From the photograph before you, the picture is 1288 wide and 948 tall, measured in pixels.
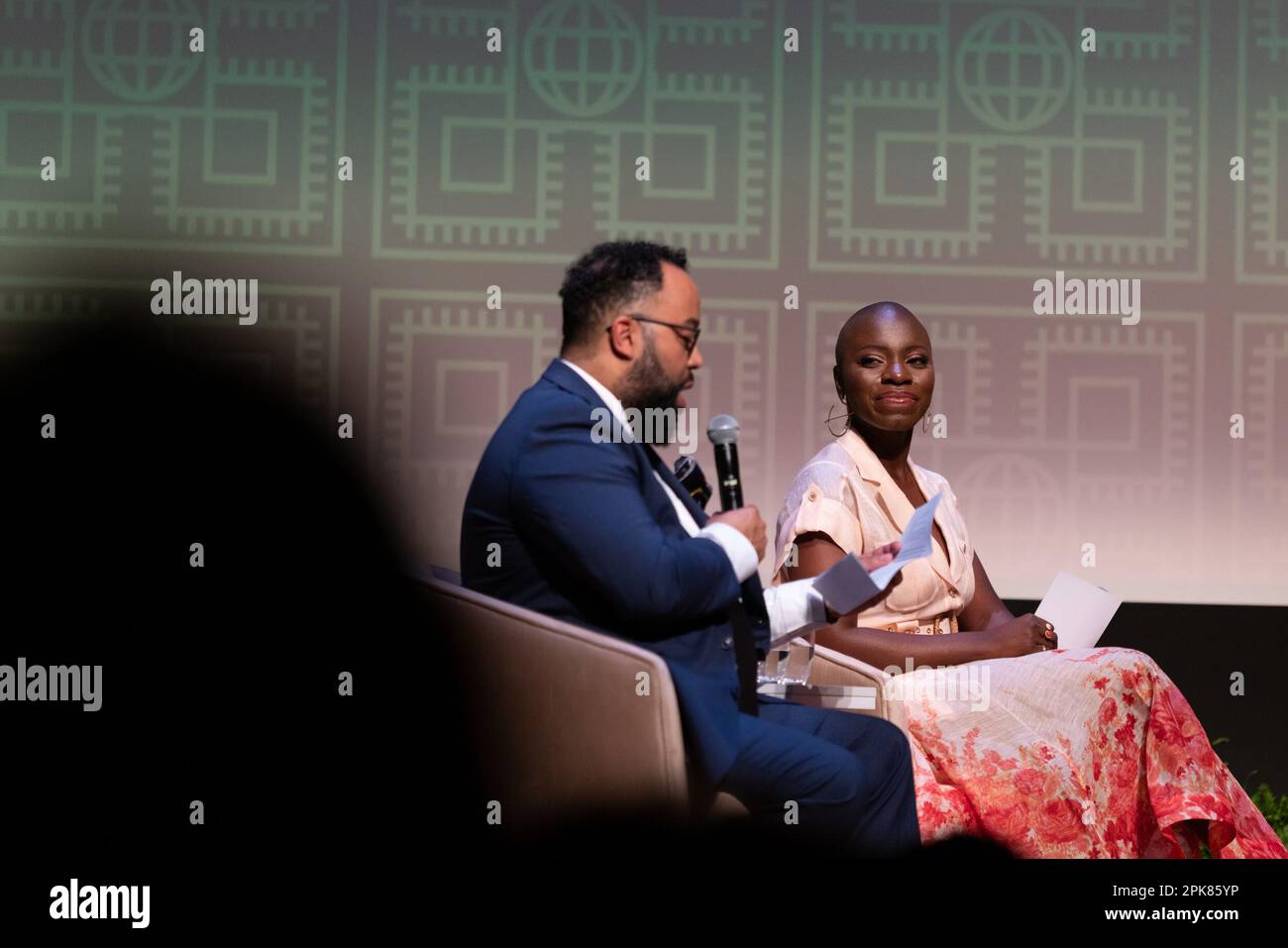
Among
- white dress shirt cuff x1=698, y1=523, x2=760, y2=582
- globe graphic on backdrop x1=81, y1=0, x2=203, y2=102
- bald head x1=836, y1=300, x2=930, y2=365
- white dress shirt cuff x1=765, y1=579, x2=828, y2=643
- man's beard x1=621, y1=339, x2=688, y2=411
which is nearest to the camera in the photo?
white dress shirt cuff x1=698, y1=523, x2=760, y2=582

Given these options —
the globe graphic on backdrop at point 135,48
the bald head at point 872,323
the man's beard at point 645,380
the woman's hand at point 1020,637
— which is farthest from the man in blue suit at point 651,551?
the globe graphic on backdrop at point 135,48

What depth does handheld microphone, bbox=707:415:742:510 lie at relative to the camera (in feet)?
9.02

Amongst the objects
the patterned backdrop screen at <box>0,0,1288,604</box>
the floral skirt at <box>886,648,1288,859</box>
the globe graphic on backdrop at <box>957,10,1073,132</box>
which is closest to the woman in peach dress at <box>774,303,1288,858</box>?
the floral skirt at <box>886,648,1288,859</box>

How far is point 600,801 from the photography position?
244 cm

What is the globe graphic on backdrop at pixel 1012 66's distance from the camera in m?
4.43

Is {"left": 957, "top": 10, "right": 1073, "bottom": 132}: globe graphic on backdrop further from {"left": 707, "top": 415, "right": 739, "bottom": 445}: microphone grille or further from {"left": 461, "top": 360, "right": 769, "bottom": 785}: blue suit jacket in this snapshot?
{"left": 461, "top": 360, "right": 769, "bottom": 785}: blue suit jacket

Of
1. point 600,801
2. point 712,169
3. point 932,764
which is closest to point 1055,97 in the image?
point 712,169

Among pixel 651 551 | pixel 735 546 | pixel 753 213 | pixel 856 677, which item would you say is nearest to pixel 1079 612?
pixel 856 677

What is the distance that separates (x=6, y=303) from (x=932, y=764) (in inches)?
110

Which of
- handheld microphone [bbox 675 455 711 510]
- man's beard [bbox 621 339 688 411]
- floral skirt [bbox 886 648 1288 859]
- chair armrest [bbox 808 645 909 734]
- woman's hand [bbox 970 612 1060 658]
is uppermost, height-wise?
man's beard [bbox 621 339 688 411]

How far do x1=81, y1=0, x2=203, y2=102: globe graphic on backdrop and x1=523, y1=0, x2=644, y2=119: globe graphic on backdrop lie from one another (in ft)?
3.15

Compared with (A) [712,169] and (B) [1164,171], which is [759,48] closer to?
(A) [712,169]

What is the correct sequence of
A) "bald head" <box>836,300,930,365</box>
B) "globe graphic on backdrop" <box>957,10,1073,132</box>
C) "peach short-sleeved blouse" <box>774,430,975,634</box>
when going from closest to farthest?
1. "peach short-sleeved blouse" <box>774,430,975,634</box>
2. "bald head" <box>836,300,930,365</box>
3. "globe graphic on backdrop" <box>957,10,1073,132</box>

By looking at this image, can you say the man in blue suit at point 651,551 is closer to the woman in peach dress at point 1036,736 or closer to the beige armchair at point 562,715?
the beige armchair at point 562,715
